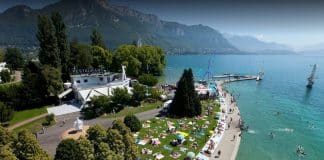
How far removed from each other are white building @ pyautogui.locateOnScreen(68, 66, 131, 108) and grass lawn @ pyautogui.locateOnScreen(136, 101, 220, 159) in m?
14.6

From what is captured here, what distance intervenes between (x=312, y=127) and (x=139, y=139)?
35814mm

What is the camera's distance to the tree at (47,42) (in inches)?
2267

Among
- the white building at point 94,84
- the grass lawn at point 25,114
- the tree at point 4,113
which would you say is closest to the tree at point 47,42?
the white building at point 94,84

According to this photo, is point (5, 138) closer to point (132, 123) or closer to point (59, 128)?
point (59, 128)

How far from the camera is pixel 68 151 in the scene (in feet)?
85.4

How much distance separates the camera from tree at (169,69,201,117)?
47406mm

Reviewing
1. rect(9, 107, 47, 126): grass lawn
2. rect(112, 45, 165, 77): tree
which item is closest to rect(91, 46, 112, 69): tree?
rect(112, 45, 165, 77): tree

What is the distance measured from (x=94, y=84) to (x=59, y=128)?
19568 millimetres

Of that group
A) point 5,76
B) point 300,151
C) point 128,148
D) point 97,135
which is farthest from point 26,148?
point 5,76

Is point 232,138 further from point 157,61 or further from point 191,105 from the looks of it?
point 157,61

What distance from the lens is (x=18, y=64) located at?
90.9 meters

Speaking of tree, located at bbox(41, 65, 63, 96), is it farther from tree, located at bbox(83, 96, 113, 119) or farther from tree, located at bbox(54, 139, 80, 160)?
tree, located at bbox(54, 139, 80, 160)

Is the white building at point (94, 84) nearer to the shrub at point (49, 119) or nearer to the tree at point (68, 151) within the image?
the shrub at point (49, 119)

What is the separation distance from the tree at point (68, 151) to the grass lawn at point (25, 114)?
2312cm
